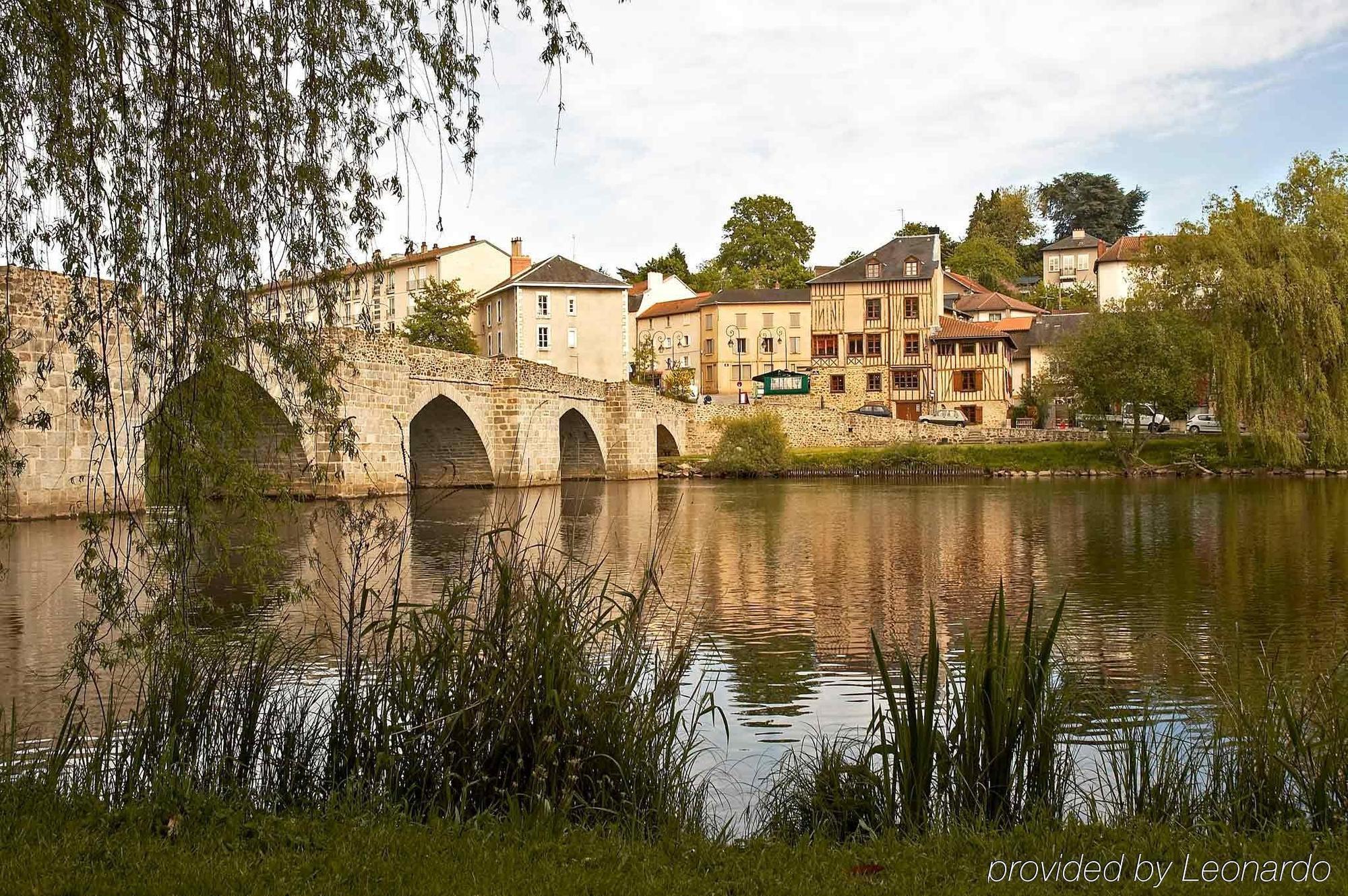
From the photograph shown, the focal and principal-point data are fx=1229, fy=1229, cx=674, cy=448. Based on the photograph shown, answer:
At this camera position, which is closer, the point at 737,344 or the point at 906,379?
the point at 906,379

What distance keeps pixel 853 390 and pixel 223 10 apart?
53894mm

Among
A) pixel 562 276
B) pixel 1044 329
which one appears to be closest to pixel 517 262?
pixel 562 276

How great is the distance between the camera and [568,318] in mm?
54281

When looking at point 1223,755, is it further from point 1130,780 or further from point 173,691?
point 173,691

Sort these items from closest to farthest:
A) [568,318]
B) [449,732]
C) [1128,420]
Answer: [449,732], [1128,420], [568,318]

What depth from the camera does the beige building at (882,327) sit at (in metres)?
56.2

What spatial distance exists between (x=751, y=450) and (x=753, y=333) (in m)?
18.1

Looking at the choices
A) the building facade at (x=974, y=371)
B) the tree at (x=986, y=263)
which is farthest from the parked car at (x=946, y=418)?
the tree at (x=986, y=263)

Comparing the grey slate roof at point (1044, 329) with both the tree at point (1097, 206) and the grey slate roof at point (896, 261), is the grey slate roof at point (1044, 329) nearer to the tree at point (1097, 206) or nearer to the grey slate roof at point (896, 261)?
the grey slate roof at point (896, 261)

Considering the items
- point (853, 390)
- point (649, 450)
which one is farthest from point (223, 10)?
point (853, 390)

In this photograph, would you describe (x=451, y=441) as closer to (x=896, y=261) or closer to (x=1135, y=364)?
(x=1135, y=364)

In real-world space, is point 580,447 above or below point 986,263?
below

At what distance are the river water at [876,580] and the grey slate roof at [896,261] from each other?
99.9 feet

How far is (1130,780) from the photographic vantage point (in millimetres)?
4809
